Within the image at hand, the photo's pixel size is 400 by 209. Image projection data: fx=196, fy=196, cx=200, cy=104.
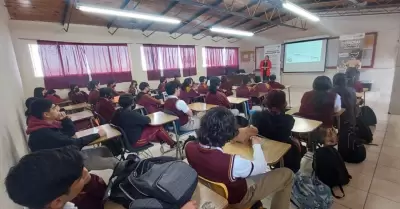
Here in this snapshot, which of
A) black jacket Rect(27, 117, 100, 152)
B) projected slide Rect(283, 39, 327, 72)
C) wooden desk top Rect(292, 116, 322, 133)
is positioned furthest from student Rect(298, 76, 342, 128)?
projected slide Rect(283, 39, 327, 72)

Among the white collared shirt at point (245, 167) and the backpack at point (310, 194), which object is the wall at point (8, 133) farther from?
the backpack at point (310, 194)

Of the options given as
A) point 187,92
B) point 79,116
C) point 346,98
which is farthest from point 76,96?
point 346,98

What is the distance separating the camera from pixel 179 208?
90cm

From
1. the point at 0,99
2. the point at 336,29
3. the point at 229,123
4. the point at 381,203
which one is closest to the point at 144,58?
the point at 0,99

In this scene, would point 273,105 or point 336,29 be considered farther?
point 336,29

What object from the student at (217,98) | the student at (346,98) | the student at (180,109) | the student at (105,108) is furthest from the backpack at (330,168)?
the student at (105,108)

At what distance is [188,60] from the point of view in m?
9.01

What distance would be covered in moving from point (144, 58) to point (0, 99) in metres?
6.12

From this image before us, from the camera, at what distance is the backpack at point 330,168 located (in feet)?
7.11

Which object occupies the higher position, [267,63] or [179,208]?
[267,63]

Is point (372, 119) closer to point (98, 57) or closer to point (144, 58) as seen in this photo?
point (144, 58)

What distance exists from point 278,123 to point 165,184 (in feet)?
4.68

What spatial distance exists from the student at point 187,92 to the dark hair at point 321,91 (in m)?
2.64

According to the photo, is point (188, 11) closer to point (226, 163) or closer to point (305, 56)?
point (226, 163)
